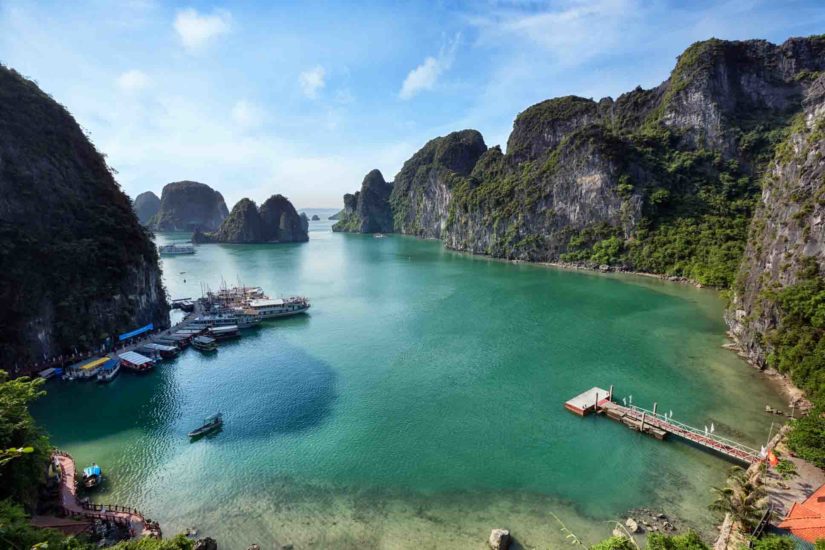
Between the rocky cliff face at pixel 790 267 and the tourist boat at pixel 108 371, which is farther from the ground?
the rocky cliff face at pixel 790 267

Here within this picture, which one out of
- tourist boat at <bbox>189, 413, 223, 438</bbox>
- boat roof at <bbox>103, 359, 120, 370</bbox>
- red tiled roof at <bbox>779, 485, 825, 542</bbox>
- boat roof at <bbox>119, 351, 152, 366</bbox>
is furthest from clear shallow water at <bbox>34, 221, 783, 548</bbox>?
red tiled roof at <bbox>779, 485, 825, 542</bbox>

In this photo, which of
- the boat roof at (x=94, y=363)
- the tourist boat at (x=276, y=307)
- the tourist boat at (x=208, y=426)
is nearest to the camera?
the tourist boat at (x=208, y=426)

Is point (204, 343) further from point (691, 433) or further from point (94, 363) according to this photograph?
point (691, 433)

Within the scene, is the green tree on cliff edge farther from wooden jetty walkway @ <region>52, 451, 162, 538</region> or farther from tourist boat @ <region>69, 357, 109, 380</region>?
tourist boat @ <region>69, 357, 109, 380</region>

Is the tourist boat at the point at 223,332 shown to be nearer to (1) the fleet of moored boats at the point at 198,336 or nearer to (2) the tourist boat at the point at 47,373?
(1) the fleet of moored boats at the point at 198,336

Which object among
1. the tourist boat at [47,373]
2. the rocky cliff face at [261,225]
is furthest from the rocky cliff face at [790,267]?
the rocky cliff face at [261,225]

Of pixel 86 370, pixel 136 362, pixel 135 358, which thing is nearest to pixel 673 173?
pixel 136 362

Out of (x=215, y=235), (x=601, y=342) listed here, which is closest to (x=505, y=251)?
(x=601, y=342)
